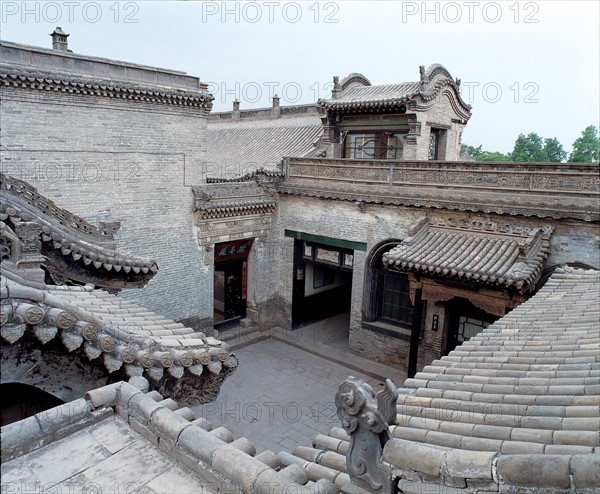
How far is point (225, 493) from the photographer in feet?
10.7

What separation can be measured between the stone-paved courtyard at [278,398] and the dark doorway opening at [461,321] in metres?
2.37

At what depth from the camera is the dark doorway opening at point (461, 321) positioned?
13.0m

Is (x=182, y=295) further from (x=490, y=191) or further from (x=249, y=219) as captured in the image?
(x=490, y=191)

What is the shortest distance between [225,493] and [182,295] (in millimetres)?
12335

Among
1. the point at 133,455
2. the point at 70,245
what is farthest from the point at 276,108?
the point at 133,455

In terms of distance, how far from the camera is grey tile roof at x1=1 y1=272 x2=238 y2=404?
3.86m

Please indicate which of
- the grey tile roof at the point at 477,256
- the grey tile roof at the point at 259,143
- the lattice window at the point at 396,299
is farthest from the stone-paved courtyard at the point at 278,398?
the grey tile roof at the point at 259,143

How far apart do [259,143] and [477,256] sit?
12696 millimetres

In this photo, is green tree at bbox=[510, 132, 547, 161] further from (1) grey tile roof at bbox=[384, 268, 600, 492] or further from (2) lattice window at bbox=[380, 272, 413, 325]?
(1) grey tile roof at bbox=[384, 268, 600, 492]

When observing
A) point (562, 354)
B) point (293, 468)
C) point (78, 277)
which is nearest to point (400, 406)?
point (293, 468)

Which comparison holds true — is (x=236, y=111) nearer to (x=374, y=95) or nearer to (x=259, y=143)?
(x=259, y=143)

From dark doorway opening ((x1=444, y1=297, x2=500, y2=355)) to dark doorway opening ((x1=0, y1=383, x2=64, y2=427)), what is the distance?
33.6ft

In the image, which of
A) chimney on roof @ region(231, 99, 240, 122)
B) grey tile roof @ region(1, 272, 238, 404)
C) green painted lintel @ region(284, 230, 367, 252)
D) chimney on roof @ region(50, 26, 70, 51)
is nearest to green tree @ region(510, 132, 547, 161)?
chimney on roof @ region(231, 99, 240, 122)

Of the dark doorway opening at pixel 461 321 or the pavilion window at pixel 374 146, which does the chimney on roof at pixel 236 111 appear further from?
the dark doorway opening at pixel 461 321
